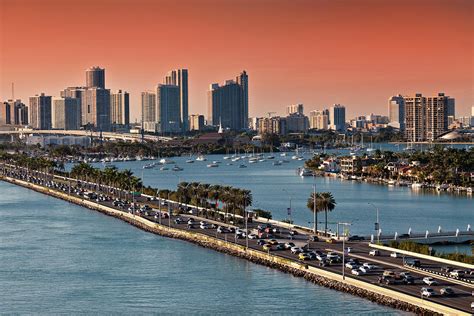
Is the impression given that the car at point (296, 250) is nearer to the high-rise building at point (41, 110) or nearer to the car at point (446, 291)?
the car at point (446, 291)

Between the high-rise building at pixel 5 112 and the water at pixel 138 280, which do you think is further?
the high-rise building at pixel 5 112

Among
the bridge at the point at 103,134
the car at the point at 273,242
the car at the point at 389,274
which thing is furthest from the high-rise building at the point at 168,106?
the car at the point at 389,274

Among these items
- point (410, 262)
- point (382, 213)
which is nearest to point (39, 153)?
point (382, 213)

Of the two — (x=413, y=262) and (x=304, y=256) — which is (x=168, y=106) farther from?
(x=413, y=262)

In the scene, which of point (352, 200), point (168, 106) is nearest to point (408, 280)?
point (352, 200)

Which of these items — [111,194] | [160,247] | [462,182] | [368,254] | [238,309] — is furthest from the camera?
[462,182]

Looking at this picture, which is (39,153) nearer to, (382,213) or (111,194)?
(111,194)

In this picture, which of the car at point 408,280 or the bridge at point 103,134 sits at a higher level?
the bridge at point 103,134
